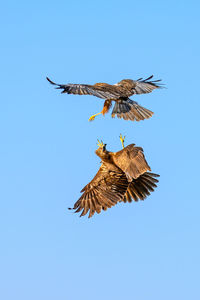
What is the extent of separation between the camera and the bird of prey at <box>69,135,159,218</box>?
18594 millimetres

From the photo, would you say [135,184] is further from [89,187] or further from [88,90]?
[88,90]

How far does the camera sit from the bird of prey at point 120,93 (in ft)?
59.2

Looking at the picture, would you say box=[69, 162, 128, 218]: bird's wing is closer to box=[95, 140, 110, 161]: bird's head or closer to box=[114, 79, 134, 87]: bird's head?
box=[95, 140, 110, 161]: bird's head

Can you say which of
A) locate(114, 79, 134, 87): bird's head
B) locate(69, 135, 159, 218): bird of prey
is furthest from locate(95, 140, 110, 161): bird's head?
locate(114, 79, 134, 87): bird's head

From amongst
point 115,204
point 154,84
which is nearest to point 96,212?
point 115,204

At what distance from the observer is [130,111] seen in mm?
19312

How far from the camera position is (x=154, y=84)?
69.3 ft

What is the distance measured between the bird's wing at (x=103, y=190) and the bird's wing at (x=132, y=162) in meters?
0.22

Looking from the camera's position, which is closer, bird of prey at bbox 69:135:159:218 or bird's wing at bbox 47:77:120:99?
bird's wing at bbox 47:77:120:99

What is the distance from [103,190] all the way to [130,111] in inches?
75.2

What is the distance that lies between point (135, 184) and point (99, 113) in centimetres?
190

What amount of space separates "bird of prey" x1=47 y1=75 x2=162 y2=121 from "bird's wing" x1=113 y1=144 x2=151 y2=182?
29.9 inches

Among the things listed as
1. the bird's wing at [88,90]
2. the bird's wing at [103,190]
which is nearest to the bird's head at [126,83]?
the bird's wing at [88,90]

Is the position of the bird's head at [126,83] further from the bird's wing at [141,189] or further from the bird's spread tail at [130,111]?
the bird's wing at [141,189]
